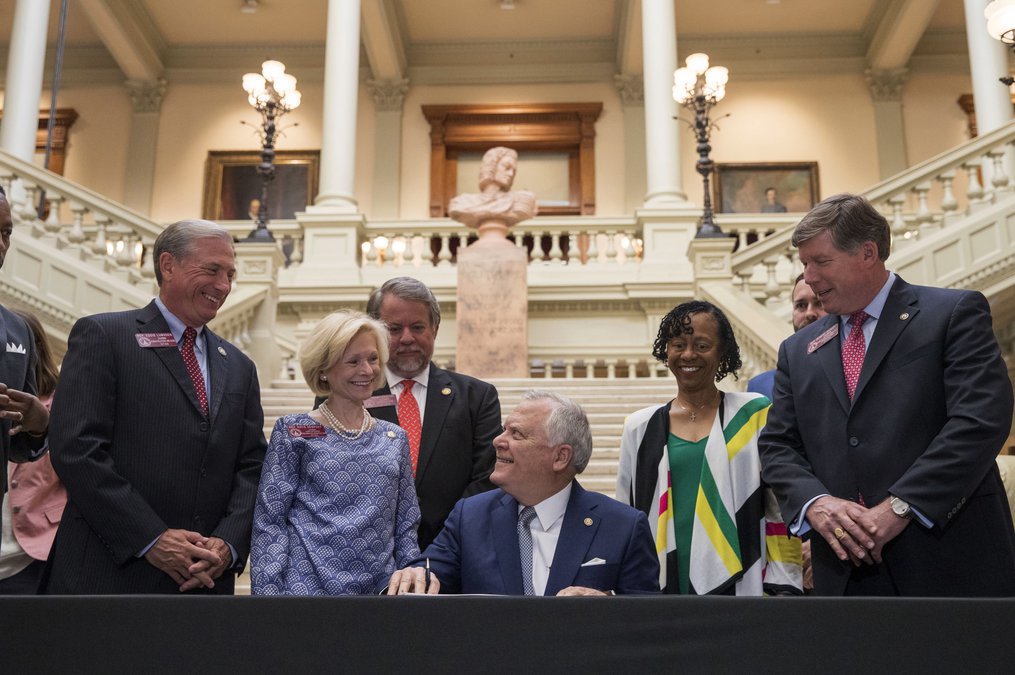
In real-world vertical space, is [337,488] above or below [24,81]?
below

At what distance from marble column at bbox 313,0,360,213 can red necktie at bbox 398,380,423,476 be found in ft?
32.4

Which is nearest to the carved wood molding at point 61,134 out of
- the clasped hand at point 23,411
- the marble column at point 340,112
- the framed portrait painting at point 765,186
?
the marble column at point 340,112

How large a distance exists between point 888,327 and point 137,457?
2153mm

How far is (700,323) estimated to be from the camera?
3217mm

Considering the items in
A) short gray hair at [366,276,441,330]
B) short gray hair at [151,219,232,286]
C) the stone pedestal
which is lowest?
short gray hair at [366,276,441,330]

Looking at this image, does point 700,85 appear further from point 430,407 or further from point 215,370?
point 215,370

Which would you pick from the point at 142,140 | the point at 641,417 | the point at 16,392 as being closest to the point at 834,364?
the point at 641,417

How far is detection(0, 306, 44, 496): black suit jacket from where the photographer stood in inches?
108

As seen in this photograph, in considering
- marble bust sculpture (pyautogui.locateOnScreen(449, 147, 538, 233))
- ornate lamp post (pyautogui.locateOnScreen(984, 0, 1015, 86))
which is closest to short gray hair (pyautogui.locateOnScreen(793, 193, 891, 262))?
ornate lamp post (pyautogui.locateOnScreen(984, 0, 1015, 86))

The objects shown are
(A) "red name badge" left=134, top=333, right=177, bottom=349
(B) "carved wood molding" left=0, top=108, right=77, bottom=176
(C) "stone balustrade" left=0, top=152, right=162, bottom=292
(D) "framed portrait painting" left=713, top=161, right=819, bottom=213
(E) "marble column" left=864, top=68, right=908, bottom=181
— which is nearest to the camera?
(A) "red name badge" left=134, top=333, right=177, bottom=349

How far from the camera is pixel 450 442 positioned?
3373mm

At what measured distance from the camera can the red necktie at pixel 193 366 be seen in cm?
292

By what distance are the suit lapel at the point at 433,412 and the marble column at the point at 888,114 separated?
15.2m

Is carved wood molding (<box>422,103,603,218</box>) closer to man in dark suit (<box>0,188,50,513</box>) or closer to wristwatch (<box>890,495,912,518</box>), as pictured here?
man in dark suit (<box>0,188,50,513</box>)
